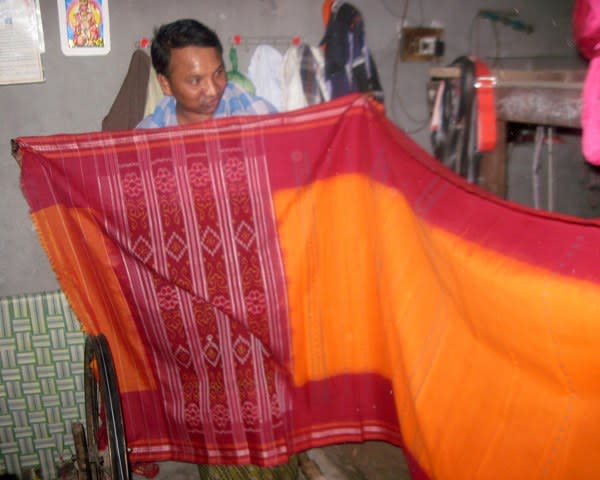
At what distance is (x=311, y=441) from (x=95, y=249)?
3.47 feet

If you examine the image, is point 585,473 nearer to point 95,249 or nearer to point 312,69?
point 95,249

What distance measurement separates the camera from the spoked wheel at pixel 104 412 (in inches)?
62.5

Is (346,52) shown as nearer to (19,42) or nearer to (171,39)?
(171,39)

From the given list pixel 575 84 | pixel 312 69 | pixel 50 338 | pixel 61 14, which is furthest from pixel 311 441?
pixel 61 14

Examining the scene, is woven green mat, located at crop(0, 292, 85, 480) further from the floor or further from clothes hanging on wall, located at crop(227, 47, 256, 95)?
clothes hanging on wall, located at crop(227, 47, 256, 95)

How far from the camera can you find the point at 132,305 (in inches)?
74.2

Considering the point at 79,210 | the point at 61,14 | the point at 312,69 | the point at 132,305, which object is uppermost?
the point at 61,14

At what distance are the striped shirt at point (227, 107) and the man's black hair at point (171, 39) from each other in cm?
15

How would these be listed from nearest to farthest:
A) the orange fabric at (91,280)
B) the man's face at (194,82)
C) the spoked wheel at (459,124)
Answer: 1. the orange fabric at (91,280)
2. the spoked wheel at (459,124)
3. the man's face at (194,82)

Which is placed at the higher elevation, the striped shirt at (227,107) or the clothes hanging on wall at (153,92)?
the clothes hanging on wall at (153,92)

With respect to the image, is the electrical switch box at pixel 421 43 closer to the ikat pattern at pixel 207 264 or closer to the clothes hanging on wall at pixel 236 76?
the clothes hanging on wall at pixel 236 76

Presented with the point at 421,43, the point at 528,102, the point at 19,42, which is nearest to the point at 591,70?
the point at 528,102

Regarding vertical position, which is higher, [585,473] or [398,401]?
[585,473]

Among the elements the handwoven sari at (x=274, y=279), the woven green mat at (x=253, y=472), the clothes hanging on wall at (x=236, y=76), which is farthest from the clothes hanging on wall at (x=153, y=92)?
the woven green mat at (x=253, y=472)
